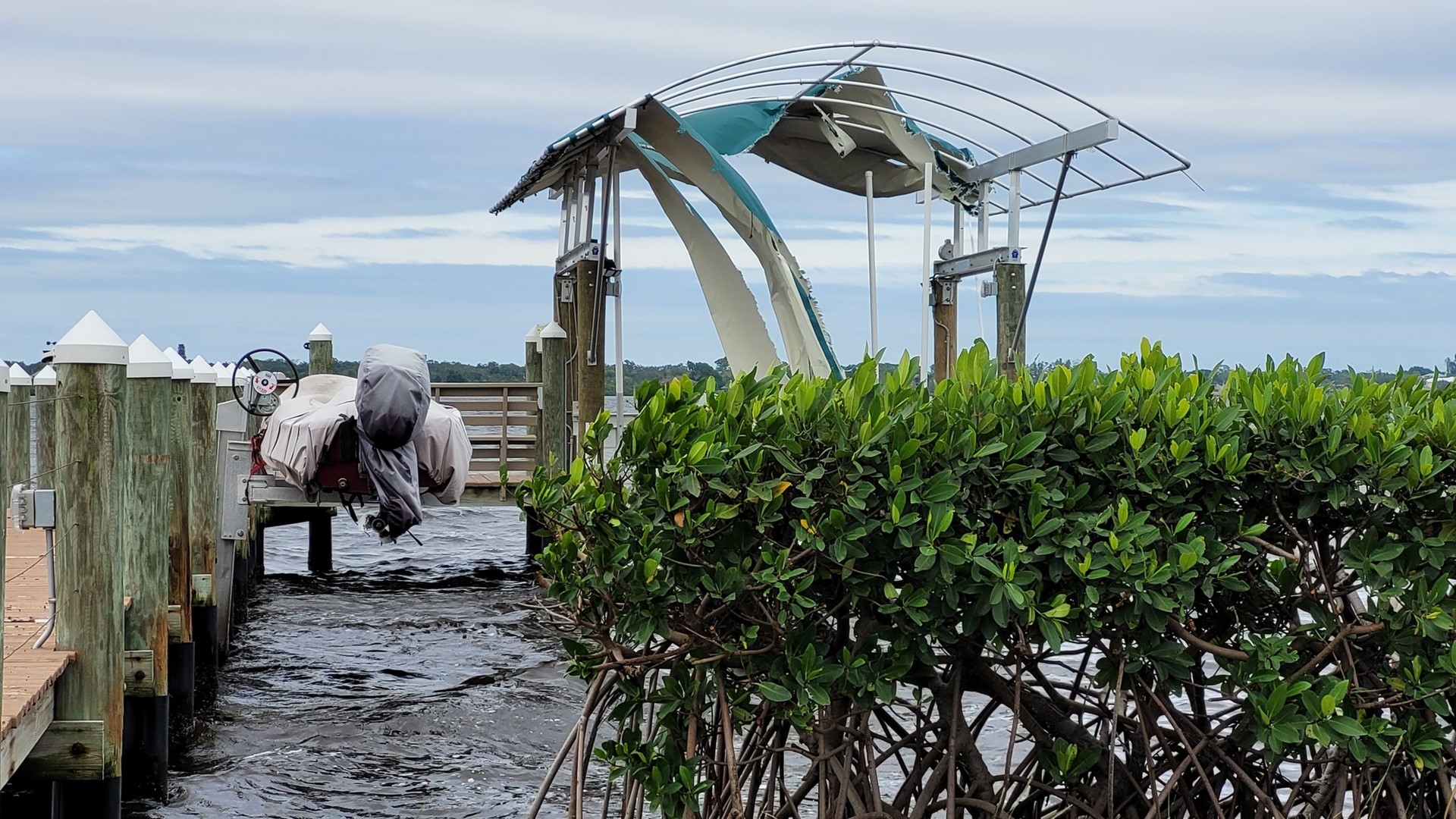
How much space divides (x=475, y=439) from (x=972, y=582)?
41.7 ft

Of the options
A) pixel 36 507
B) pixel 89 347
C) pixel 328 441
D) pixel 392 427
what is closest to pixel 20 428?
pixel 328 441

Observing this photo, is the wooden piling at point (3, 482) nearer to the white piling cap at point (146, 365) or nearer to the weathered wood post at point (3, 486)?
the weathered wood post at point (3, 486)

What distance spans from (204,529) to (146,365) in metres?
4.07

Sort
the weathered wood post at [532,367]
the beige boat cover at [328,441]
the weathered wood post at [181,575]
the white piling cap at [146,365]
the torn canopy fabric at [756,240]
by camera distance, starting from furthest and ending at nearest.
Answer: the weathered wood post at [532,367] → the torn canopy fabric at [756,240] → the beige boat cover at [328,441] → the weathered wood post at [181,575] → the white piling cap at [146,365]

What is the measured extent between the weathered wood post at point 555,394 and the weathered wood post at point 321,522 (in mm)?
3946

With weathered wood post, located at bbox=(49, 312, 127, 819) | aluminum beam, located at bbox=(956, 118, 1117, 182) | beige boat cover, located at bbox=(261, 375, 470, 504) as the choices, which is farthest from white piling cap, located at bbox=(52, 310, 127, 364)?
aluminum beam, located at bbox=(956, 118, 1117, 182)

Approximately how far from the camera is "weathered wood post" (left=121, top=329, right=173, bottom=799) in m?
7.25

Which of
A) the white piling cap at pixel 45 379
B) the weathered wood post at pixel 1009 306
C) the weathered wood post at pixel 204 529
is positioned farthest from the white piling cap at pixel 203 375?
the weathered wood post at pixel 1009 306

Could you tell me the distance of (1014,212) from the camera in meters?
13.9

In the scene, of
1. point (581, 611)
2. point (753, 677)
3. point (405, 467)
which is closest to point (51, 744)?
point (581, 611)

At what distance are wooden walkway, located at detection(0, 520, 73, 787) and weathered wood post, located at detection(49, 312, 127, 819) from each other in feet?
0.36

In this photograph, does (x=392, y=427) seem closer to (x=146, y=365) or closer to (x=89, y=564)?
(x=146, y=365)

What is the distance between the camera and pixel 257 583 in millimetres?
17375

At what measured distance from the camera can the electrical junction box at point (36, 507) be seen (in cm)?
592
